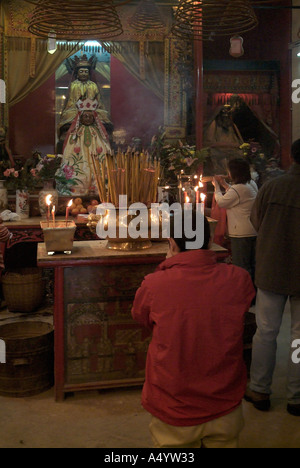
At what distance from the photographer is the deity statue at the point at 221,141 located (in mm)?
7789

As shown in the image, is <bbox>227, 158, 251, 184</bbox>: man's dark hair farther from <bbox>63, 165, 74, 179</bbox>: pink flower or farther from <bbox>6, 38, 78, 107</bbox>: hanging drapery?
<bbox>6, 38, 78, 107</bbox>: hanging drapery

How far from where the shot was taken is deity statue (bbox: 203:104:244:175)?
7.79 meters

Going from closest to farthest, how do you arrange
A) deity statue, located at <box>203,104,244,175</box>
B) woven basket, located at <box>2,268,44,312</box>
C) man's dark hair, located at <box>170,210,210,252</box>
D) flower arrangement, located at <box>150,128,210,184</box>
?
1. man's dark hair, located at <box>170,210,210,252</box>
2. woven basket, located at <box>2,268,44,312</box>
3. flower arrangement, located at <box>150,128,210,184</box>
4. deity statue, located at <box>203,104,244,175</box>

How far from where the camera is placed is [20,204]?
587 centimetres

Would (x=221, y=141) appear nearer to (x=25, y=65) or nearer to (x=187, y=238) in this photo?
(x=25, y=65)

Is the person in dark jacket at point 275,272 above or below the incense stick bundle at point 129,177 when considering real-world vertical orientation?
below

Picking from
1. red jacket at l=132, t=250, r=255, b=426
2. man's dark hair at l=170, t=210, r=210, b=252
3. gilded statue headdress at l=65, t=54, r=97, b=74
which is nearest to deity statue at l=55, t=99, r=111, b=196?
gilded statue headdress at l=65, t=54, r=97, b=74

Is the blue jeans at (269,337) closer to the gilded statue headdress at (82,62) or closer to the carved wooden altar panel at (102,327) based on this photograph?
the carved wooden altar panel at (102,327)

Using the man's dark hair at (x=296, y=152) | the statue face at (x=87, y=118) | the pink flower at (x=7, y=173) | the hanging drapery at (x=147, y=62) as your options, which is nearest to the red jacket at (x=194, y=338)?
the man's dark hair at (x=296, y=152)

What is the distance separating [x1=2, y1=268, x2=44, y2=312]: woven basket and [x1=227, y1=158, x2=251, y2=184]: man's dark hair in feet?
7.64

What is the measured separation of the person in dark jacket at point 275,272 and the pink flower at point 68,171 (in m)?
3.92

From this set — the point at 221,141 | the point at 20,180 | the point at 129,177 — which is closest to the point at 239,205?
the point at 129,177
